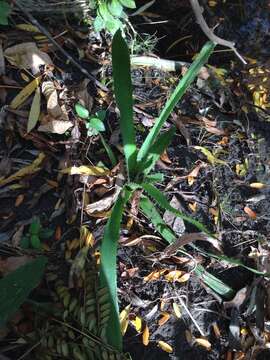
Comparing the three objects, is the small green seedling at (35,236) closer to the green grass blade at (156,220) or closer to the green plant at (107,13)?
the green grass blade at (156,220)

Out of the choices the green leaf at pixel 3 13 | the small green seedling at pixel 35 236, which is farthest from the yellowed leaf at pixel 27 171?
the green leaf at pixel 3 13

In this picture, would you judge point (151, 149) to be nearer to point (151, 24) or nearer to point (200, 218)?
point (200, 218)

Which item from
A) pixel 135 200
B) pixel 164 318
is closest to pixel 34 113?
pixel 135 200

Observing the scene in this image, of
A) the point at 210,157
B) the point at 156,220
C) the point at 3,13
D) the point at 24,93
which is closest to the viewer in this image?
the point at 3,13

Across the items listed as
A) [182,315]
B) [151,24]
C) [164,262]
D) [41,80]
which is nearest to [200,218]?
[164,262]

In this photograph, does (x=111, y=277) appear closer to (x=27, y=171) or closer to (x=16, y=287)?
(x=16, y=287)

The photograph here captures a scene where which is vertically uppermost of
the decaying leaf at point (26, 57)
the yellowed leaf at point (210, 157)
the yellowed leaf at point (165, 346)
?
the decaying leaf at point (26, 57)
